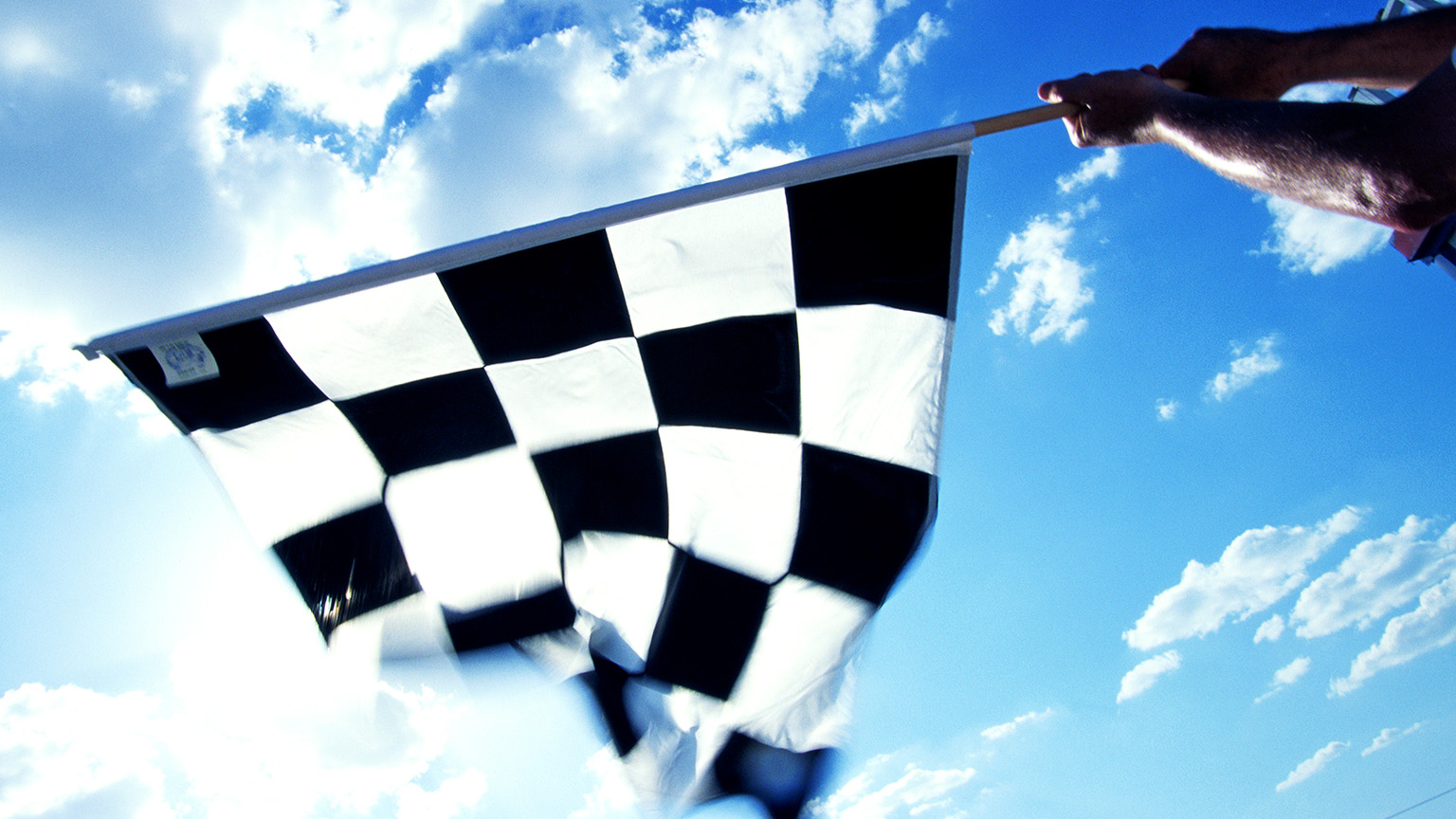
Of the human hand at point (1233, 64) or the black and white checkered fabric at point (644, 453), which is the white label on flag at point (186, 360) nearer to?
the black and white checkered fabric at point (644, 453)

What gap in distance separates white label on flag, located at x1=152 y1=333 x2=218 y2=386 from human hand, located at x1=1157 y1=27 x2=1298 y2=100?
7.31ft

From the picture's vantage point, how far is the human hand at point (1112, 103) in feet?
4.23

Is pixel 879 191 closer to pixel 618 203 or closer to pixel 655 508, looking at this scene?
pixel 618 203

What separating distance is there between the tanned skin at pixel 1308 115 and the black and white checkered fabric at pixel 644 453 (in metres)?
0.46

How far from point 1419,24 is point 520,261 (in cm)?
188

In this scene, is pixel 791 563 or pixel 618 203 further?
pixel 791 563

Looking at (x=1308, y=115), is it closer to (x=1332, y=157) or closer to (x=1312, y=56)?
(x=1332, y=157)

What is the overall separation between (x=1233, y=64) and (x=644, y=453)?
5.16 feet

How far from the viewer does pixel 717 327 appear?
5.90ft

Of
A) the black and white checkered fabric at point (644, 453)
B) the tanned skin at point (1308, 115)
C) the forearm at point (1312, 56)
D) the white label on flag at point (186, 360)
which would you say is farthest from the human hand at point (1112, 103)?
the white label on flag at point (186, 360)

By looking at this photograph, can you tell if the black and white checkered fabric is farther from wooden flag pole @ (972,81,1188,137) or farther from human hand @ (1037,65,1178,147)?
human hand @ (1037,65,1178,147)

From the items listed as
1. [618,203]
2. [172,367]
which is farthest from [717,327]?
[172,367]

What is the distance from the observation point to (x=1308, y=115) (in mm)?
979

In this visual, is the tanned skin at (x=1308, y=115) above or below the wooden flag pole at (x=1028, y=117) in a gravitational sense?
below
